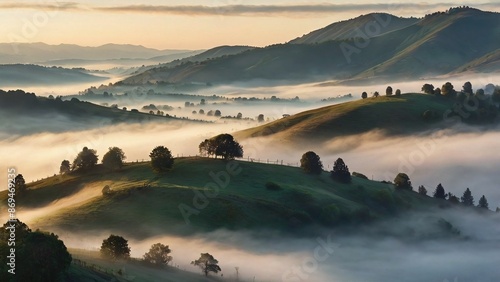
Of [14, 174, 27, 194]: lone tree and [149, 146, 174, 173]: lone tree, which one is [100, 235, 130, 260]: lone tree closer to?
[149, 146, 174, 173]: lone tree

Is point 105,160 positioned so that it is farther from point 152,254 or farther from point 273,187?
point 152,254

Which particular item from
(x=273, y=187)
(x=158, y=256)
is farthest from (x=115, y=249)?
(x=273, y=187)

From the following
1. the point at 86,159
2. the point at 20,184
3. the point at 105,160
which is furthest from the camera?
the point at 86,159

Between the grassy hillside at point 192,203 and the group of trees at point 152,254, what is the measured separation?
2210 cm

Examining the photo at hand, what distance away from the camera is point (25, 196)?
18400 centimetres

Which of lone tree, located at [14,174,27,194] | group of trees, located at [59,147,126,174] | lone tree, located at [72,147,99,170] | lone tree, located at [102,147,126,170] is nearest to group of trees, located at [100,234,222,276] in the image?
lone tree, located at [102,147,126,170]

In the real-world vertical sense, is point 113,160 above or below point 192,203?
above

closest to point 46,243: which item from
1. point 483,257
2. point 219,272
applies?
point 219,272

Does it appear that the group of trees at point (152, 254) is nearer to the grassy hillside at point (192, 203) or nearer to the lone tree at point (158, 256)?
the lone tree at point (158, 256)

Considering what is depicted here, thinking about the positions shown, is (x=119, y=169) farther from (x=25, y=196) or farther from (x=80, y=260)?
(x=80, y=260)

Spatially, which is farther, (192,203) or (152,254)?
(192,203)

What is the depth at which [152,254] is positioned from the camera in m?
124

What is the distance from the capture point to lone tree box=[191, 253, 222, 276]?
127 m

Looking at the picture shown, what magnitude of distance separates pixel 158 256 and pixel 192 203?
3602cm
